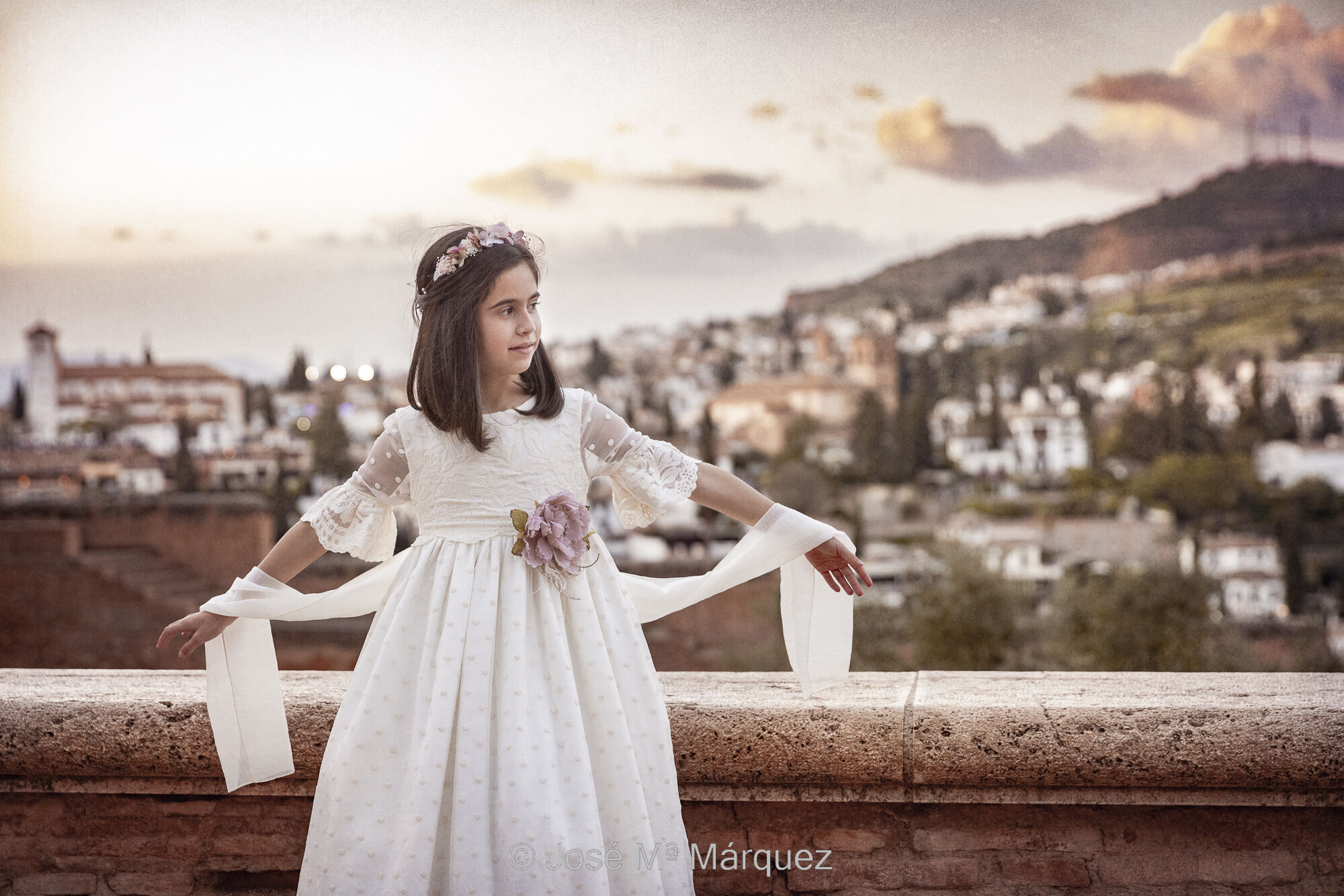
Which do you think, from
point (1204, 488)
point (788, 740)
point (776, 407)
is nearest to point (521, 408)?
point (788, 740)

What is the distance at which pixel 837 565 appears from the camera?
1746 millimetres

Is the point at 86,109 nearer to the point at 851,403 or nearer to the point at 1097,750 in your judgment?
the point at 851,403

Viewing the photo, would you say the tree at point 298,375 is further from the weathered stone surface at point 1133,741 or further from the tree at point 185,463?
the weathered stone surface at point 1133,741

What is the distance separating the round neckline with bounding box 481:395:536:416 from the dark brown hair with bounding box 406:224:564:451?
→ 11mm

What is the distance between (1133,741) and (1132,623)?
18.9 meters

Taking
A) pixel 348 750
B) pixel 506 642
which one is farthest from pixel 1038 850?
pixel 348 750

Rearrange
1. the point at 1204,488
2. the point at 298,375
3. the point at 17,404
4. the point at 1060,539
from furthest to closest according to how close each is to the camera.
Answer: the point at 298,375 → the point at 17,404 → the point at 1204,488 → the point at 1060,539

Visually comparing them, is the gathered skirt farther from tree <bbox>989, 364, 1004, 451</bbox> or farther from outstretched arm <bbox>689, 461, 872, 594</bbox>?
tree <bbox>989, 364, 1004, 451</bbox>

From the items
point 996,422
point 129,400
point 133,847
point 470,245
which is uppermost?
point 129,400

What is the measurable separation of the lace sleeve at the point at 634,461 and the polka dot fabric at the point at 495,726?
40mm

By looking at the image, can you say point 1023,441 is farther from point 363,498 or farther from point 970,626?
point 363,498

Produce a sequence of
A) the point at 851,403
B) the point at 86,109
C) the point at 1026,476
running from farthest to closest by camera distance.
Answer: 1. the point at 851,403
2. the point at 1026,476
3. the point at 86,109

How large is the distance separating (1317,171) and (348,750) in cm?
4024

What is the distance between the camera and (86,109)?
88.6 feet
